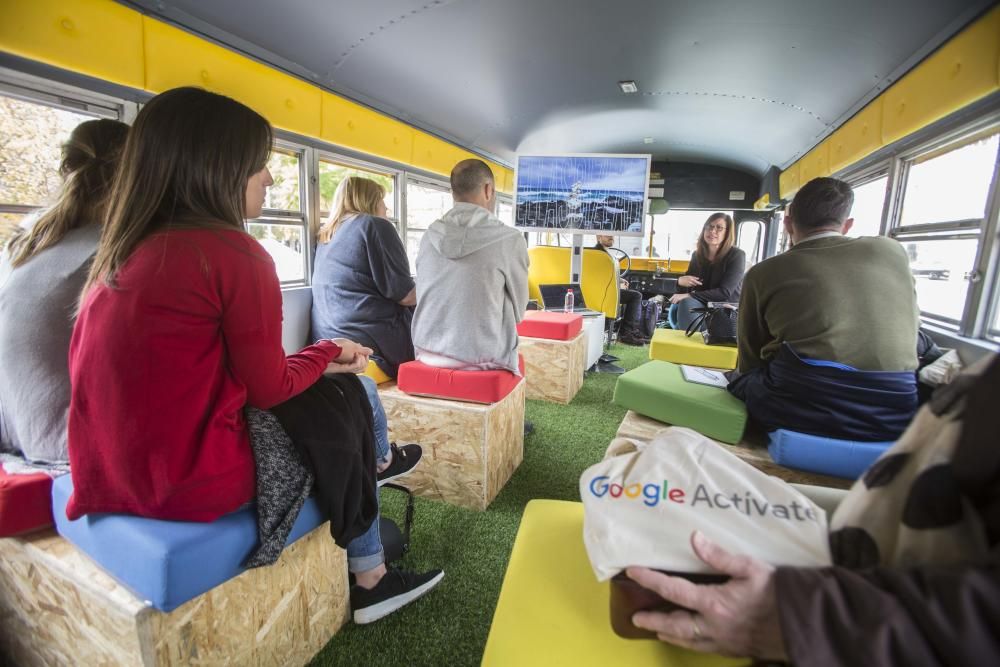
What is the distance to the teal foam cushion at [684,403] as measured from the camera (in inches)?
71.8

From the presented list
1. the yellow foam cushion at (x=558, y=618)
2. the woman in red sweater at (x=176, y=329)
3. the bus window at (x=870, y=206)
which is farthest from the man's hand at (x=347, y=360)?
the bus window at (x=870, y=206)

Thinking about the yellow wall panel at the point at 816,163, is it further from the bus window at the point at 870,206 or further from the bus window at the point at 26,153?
the bus window at the point at 26,153

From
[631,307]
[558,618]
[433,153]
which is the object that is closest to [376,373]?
[558,618]

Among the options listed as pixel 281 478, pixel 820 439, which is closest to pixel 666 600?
pixel 281 478

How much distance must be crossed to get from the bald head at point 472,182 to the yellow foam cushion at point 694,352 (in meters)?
1.65

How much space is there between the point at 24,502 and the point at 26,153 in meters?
1.91

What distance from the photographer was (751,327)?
6.38 feet

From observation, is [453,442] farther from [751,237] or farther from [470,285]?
[751,237]

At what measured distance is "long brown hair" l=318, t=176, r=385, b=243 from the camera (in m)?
2.61

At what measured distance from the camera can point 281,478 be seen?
3.51 feet

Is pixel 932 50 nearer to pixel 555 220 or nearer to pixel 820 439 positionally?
pixel 820 439

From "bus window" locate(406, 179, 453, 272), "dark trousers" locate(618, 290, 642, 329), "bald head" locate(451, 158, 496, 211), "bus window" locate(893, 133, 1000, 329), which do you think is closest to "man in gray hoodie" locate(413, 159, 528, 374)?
"bald head" locate(451, 158, 496, 211)

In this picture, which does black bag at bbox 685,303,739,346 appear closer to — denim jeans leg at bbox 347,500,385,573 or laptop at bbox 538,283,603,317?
laptop at bbox 538,283,603,317

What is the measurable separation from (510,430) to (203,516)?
5.31ft
